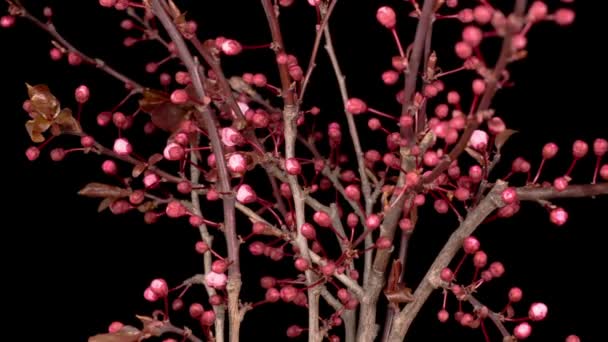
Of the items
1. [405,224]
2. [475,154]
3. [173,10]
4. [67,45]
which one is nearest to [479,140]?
[475,154]

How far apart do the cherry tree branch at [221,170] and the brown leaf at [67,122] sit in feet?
0.73

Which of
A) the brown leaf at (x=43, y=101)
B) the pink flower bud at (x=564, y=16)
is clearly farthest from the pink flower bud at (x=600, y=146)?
the brown leaf at (x=43, y=101)

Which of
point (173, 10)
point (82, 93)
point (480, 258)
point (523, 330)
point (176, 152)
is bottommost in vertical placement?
point (523, 330)

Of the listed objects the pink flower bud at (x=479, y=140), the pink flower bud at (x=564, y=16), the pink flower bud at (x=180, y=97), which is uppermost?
the pink flower bud at (x=564, y=16)

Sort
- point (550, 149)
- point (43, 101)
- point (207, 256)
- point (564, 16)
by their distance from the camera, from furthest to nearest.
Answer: point (207, 256) < point (43, 101) < point (550, 149) < point (564, 16)

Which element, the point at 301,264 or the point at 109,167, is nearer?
the point at 301,264

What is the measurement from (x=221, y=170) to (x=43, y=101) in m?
0.32

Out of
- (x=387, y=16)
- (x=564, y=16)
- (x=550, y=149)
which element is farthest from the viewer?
(x=550, y=149)

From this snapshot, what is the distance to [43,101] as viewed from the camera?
1.35m

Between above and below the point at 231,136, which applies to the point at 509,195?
below

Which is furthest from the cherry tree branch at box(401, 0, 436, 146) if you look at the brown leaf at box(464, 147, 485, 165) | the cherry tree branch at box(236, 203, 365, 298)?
the cherry tree branch at box(236, 203, 365, 298)

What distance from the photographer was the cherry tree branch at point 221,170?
1.22 metres

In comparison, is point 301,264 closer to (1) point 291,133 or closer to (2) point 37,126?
(1) point 291,133

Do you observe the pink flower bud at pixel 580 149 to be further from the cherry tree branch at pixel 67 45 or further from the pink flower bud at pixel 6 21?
the pink flower bud at pixel 6 21
